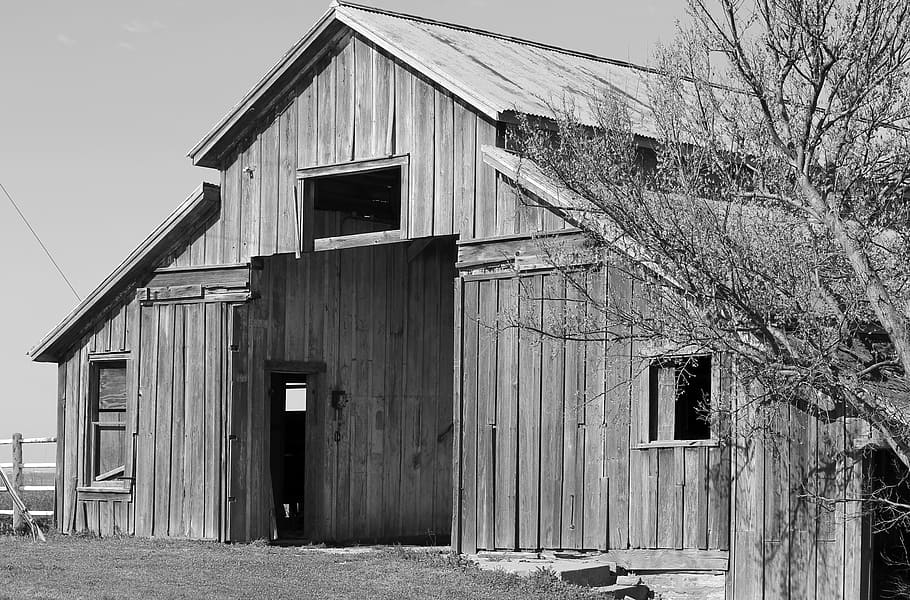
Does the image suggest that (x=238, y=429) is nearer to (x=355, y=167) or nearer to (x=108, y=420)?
(x=108, y=420)

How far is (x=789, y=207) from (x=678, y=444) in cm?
360

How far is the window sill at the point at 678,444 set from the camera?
46.6 feet

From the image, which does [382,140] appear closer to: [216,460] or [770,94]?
[216,460]

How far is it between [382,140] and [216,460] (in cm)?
523

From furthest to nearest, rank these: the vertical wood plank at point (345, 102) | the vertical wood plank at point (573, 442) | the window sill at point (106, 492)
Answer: the window sill at point (106, 492) < the vertical wood plank at point (345, 102) < the vertical wood plank at point (573, 442)

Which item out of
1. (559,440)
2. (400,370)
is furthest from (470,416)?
(400,370)

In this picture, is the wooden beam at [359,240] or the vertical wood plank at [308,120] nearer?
the wooden beam at [359,240]

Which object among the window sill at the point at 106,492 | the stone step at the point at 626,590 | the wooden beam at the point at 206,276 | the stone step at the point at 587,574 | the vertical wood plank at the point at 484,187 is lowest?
the stone step at the point at 626,590

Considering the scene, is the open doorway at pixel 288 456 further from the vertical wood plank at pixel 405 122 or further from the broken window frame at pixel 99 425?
the vertical wood plank at pixel 405 122

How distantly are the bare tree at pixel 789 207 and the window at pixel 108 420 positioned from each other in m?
10.7

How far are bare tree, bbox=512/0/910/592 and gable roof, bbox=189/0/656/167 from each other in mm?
3899

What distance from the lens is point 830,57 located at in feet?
37.7

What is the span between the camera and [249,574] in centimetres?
1548

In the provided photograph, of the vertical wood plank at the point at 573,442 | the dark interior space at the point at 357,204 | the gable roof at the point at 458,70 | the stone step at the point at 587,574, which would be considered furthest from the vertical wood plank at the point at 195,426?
the stone step at the point at 587,574
